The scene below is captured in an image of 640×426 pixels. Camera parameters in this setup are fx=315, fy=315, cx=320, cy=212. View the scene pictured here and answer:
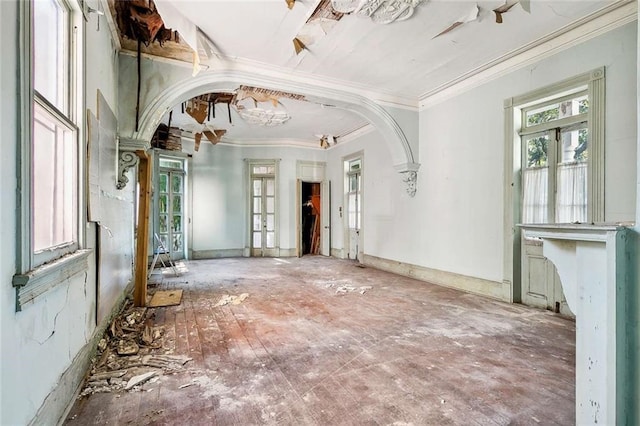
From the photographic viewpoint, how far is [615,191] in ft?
10.8

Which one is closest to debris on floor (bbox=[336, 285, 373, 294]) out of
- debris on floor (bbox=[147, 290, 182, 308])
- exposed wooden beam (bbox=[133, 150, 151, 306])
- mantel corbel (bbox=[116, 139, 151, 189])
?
debris on floor (bbox=[147, 290, 182, 308])

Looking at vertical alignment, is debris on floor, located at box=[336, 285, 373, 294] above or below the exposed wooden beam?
below

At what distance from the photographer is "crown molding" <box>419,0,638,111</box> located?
325cm

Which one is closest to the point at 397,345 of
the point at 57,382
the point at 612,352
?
the point at 612,352

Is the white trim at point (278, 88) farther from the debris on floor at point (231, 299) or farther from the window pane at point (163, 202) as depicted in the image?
the window pane at point (163, 202)

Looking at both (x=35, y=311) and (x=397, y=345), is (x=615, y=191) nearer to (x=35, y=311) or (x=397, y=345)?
(x=397, y=345)

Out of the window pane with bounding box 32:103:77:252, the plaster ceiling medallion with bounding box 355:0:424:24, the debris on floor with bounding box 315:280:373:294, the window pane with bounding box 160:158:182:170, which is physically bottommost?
the debris on floor with bounding box 315:280:373:294

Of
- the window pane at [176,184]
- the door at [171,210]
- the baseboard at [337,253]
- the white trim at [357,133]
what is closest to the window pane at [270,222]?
the baseboard at [337,253]

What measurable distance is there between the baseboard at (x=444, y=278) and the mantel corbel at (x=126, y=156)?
4929 mm

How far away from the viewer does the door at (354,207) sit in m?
8.37

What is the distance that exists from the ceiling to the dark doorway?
210 inches

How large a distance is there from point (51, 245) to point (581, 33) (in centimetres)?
537

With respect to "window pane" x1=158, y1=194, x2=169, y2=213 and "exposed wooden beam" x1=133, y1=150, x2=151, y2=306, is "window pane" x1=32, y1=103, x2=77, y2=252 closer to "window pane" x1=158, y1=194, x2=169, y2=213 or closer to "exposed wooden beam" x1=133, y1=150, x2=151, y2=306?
"exposed wooden beam" x1=133, y1=150, x2=151, y2=306

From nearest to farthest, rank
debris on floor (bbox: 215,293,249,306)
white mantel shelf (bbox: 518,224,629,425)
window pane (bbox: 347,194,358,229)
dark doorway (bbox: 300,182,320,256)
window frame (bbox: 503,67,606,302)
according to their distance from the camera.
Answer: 1. white mantel shelf (bbox: 518,224,629,425)
2. window frame (bbox: 503,67,606,302)
3. debris on floor (bbox: 215,293,249,306)
4. window pane (bbox: 347,194,358,229)
5. dark doorway (bbox: 300,182,320,256)
